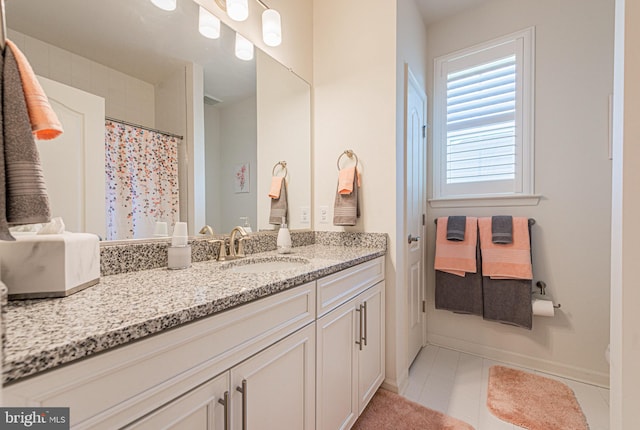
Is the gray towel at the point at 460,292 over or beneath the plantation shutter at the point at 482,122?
beneath

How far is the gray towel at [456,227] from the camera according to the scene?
1.99 m

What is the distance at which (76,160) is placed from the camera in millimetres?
870

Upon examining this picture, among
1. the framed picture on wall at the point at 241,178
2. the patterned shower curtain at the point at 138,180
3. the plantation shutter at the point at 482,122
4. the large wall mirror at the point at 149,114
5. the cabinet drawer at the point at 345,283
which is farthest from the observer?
the plantation shutter at the point at 482,122

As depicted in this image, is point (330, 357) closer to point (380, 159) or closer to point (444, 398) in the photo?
point (444, 398)

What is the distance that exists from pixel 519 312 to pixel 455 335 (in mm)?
531

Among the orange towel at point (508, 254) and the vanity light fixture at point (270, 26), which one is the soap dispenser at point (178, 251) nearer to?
the vanity light fixture at point (270, 26)

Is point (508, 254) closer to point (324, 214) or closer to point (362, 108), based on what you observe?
point (324, 214)

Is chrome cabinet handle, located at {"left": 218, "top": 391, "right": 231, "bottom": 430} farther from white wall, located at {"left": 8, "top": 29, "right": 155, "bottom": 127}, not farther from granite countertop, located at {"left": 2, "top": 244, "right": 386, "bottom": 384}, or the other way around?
white wall, located at {"left": 8, "top": 29, "right": 155, "bottom": 127}

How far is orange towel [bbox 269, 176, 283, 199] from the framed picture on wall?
0.66 feet

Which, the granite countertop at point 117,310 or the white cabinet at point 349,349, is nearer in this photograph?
the granite countertop at point 117,310

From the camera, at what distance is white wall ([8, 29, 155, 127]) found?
0.79 meters
